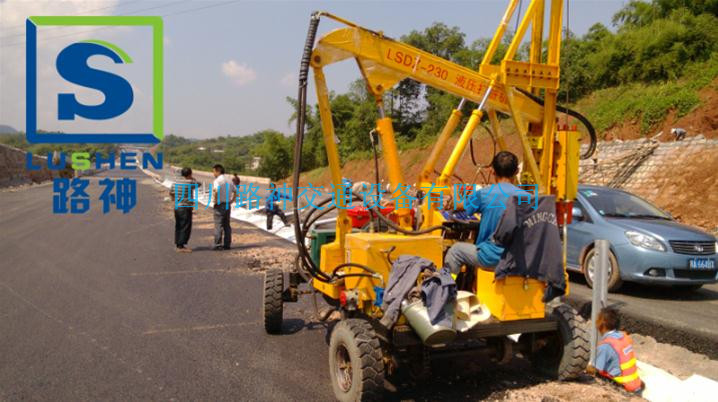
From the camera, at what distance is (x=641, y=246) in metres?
8.31

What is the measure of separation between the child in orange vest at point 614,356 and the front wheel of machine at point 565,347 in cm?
26

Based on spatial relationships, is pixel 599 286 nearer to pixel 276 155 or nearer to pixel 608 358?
pixel 608 358

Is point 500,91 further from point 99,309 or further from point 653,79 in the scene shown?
point 653,79

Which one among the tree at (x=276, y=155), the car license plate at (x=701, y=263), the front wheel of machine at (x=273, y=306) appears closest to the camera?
the front wheel of machine at (x=273, y=306)

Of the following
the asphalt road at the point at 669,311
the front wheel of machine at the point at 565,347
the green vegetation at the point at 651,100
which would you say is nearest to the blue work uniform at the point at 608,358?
the front wheel of machine at the point at 565,347

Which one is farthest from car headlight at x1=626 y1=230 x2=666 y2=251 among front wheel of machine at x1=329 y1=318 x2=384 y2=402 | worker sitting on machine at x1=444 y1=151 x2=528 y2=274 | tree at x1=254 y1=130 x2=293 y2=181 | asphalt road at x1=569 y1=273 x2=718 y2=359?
tree at x1=254 y1=130 x2=293 y2=181

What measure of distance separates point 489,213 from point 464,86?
3.17 metres

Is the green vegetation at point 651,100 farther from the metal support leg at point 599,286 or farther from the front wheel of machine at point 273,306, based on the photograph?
the front wheel of machine at point 273,306

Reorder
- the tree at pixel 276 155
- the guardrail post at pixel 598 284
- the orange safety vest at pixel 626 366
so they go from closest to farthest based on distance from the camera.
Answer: the orange safety vest at pixel 626 366 → the guardrail post at pixel 598 284 → the tree at pixel 276 155

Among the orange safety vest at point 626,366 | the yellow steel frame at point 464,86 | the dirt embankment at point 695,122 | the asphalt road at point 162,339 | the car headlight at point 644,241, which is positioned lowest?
the asphalt road at point 162,339

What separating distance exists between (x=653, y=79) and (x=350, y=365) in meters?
27.3

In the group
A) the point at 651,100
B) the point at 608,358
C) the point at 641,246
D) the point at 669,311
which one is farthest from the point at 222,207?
the point at 651,100

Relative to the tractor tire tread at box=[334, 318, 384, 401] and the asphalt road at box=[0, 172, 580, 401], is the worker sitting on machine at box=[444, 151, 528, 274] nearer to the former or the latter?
the asphalt road at box=[0, 172, 580, 401]

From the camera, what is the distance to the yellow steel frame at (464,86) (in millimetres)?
5988
